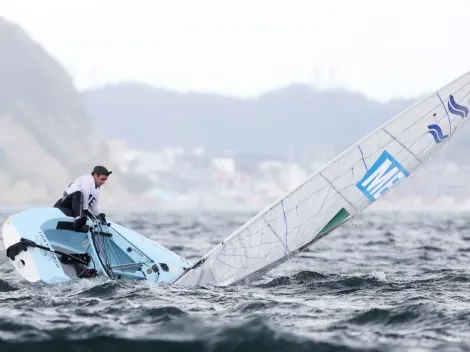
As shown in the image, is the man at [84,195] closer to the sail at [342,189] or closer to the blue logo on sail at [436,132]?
the sail at [342,189]

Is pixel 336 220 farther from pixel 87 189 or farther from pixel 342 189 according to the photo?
pixel 87 189

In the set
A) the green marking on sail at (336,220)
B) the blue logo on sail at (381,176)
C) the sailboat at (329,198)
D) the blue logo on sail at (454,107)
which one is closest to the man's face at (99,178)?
the sailboat at (329,198)

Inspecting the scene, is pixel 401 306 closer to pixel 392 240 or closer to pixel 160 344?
pixel 160 344

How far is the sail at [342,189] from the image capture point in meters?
10.7

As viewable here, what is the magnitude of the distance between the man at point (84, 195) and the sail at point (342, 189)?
1.79m

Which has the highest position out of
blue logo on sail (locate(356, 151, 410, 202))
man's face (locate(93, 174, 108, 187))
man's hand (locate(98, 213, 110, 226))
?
man's face (locate(93, 174, 108, 187))

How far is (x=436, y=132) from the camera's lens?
10.8 meters

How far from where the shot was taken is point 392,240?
74.1 ft

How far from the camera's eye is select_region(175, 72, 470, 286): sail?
10711 millimetres

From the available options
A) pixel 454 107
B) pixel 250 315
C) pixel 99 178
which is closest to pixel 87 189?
pixel 99 178

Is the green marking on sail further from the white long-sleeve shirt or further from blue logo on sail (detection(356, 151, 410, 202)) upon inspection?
the white long-sleeve shirt

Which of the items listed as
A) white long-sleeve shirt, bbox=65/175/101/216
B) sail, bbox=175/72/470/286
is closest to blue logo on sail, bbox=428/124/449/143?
sail, bbox=175/72/470/286

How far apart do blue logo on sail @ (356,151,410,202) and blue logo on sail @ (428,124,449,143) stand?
0.56 metres

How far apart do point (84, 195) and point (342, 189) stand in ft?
11.0
